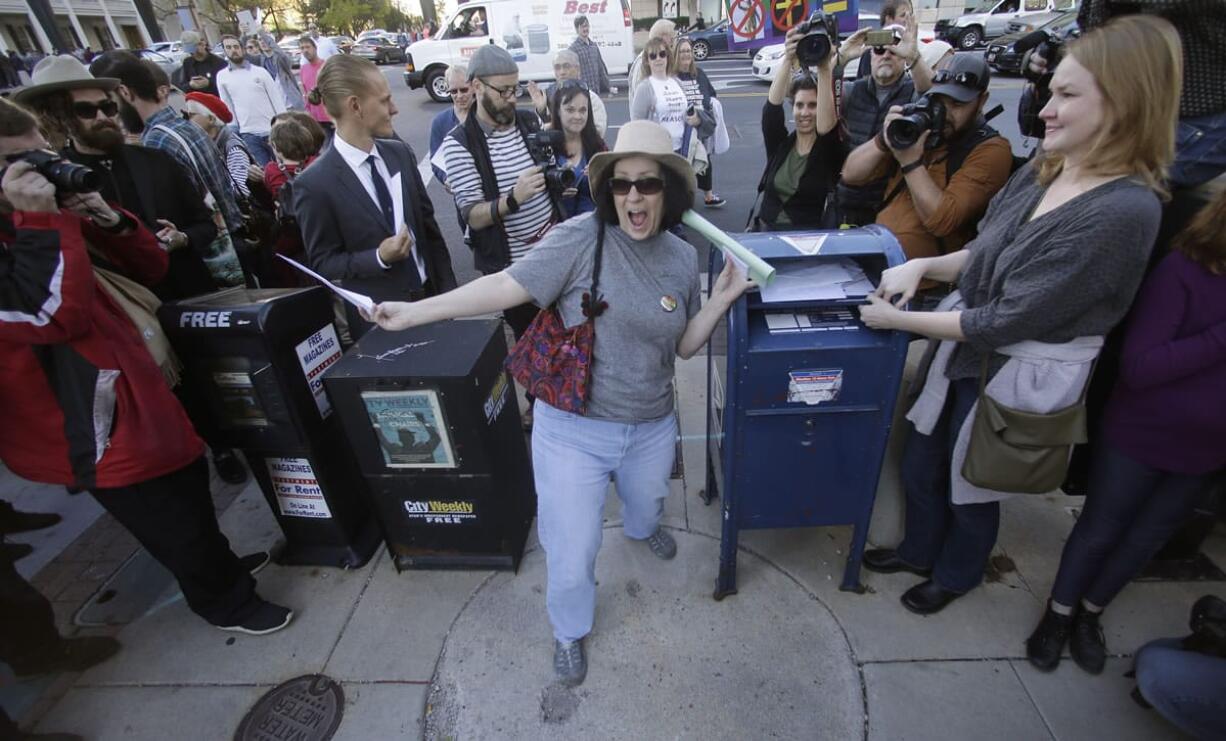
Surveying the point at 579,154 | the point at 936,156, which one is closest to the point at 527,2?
the point at 579,154

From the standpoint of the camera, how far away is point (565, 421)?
2162 mm

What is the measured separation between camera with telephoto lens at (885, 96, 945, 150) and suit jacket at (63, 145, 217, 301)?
330 cm

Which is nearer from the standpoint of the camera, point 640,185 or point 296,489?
point 640,185

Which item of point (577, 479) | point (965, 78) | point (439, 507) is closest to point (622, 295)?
point (577, 479)

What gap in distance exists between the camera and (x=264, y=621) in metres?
2.61

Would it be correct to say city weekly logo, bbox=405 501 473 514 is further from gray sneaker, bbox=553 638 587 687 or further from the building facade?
the building facade

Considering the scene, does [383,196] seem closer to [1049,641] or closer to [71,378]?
[71,378]

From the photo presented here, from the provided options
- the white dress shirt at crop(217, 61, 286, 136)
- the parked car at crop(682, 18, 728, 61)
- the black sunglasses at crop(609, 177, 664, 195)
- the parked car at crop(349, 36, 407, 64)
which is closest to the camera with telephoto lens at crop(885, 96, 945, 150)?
the black sunglasses at crop(609, 177, 664, 195)

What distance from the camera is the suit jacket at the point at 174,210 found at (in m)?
2.92

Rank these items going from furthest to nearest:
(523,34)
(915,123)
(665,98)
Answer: (523,34)
(665,98)
(915,123)

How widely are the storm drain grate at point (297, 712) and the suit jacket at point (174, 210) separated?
2.04m

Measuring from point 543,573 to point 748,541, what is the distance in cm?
99

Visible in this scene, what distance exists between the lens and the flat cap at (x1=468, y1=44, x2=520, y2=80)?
3.12 meters

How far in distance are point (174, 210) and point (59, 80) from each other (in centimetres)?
68
